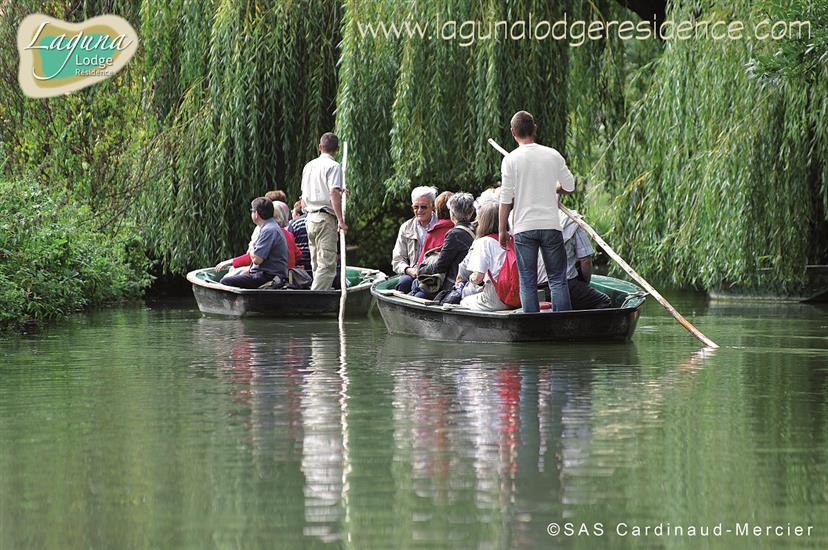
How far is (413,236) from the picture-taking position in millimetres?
14195

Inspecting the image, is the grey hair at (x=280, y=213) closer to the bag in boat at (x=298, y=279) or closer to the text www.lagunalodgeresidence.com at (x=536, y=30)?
the bag in boat at (x=298, y=279)

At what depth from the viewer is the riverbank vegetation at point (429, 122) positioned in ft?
45.4

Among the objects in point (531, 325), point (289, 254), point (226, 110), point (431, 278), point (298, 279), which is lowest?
point (531, 325)

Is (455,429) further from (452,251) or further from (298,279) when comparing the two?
(298,279)

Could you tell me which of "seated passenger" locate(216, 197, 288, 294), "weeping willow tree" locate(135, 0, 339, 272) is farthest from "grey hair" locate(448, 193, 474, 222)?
"weeping willow tree" locate(135, 0, 339, 272)

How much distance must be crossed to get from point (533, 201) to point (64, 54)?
1174 centimetres

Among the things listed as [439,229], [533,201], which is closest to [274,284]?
[439,229]

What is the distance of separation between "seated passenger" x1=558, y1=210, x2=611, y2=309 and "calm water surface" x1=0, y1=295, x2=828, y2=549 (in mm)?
600

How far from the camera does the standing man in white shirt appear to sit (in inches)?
599

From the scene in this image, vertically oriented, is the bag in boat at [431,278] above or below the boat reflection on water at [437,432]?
above

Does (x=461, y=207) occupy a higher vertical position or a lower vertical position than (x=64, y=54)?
lower

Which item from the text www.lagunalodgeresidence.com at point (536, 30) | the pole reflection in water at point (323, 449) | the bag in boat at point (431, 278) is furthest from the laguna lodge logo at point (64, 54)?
the pole reflection in water at point (323, 449)

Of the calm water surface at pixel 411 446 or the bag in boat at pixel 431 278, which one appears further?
the bag in boat at pixel 431 278

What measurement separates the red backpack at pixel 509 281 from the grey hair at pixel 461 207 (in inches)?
36.6
